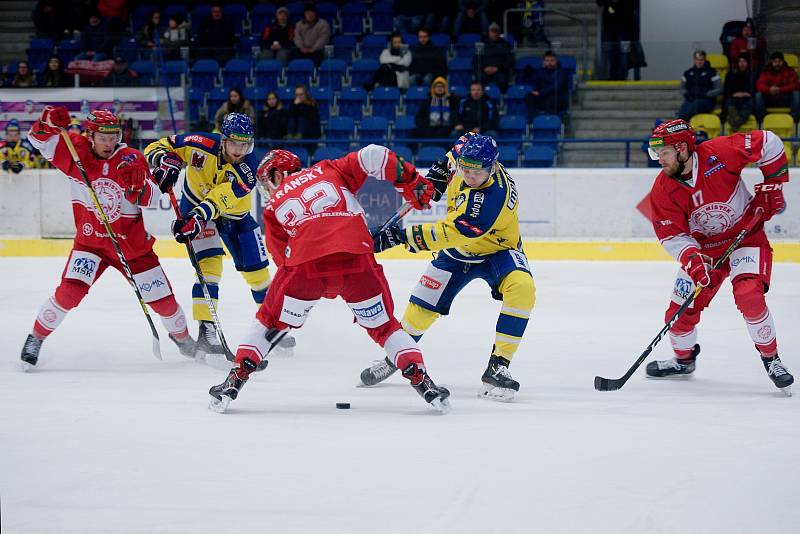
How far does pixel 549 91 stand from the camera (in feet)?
32.5

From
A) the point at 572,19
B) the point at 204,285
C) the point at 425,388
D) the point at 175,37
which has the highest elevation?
the point at 572,19

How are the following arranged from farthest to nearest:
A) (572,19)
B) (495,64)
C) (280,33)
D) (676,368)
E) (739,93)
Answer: (280,33) → (572,19) → (495,64) → (739,93) → (676,368)

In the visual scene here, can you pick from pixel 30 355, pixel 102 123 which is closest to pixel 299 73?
pixel 102 123

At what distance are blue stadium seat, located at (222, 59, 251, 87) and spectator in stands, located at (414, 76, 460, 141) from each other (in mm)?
1802

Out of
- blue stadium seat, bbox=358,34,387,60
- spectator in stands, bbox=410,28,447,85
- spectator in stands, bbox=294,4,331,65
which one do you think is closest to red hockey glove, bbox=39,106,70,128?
spectator in stands, bbox=410,28,447,85

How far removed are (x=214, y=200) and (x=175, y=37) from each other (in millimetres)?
6383

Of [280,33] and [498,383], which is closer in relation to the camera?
[498,383]

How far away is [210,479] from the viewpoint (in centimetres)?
318

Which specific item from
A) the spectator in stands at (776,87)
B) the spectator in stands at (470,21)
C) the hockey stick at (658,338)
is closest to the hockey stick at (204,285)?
the hockey stick at (658,338)

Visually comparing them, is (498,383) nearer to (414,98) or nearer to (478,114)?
(478,114)

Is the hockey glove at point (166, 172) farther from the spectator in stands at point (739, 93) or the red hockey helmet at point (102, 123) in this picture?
the spectator in stands at point (739, 93)

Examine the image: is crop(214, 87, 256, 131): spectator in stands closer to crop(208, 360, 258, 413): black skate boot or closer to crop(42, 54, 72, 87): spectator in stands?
crop(42, 54, 72, 87): spectator in stands

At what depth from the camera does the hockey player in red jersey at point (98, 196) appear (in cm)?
479

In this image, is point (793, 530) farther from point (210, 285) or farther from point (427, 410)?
point (210, 285)
